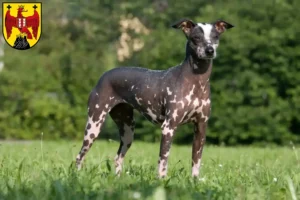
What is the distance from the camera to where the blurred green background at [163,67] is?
2170 centimetres

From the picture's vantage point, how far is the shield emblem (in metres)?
12.1

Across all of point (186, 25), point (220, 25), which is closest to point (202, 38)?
point (186, 25)

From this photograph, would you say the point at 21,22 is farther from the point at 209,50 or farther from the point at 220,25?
the point at 209,50

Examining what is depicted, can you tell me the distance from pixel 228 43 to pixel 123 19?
37.3ft

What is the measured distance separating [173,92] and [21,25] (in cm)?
509

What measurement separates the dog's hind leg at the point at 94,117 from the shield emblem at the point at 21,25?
3.77m

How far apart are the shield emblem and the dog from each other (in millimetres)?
3920

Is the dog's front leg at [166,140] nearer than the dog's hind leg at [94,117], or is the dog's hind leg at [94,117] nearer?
the dog's front leg at [166,140]

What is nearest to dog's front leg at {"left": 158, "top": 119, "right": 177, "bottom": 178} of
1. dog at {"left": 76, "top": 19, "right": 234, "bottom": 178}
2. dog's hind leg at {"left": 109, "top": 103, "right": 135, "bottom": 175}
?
dog at {"left": 76, "top": 19, "right": 234, "bottom": 178}

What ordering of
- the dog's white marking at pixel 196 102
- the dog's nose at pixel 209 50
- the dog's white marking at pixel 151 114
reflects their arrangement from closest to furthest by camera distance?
the dog's nose at pixel 209 50 < the dog's white marking at pixel 196 102 < the dog's white marking at pixel 151 114

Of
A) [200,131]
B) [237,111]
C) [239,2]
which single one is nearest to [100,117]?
[200,131]

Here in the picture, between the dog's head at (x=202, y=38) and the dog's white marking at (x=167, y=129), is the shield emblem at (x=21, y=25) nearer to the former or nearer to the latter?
the dog's head at (x=202, y=38)

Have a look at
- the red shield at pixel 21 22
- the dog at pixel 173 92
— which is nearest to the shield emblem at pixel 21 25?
the red shield at pixel 21 22

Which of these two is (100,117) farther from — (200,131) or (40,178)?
(40,178)
